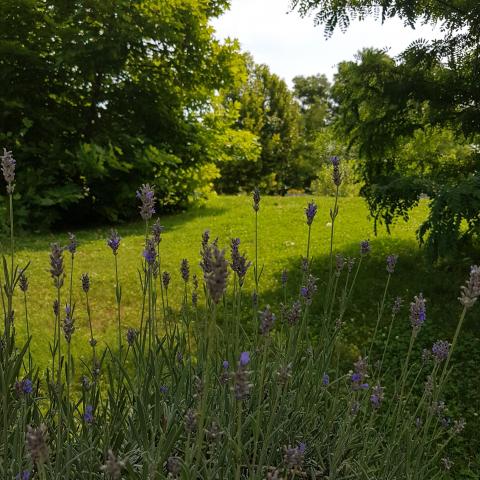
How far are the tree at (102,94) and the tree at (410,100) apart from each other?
5.81m

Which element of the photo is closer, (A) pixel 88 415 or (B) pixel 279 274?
(A) pixel 88 415

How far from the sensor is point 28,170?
427 inches

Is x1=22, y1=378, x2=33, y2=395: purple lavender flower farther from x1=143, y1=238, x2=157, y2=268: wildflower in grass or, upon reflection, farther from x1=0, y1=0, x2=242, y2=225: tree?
x1=0, y1=0, x2=242, y2=225: tree

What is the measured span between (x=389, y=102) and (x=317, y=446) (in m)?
4.84

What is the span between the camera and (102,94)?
11633mm

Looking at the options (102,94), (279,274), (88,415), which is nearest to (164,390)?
(88,415)

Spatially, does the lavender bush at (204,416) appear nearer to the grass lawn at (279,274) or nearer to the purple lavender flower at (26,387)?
the purple lavender flower at (26,387)

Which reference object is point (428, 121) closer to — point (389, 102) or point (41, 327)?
point (389, 102)

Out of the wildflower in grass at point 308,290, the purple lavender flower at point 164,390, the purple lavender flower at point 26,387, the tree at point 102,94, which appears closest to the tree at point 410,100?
the wildflower in grass at point 308,290

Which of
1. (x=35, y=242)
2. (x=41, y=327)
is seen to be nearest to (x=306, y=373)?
(x=41, y=327)

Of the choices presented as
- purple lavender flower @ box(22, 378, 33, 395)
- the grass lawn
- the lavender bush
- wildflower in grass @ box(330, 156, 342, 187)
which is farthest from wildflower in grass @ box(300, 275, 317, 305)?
the grass lawn

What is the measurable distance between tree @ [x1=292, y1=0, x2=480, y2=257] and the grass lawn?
87 cm

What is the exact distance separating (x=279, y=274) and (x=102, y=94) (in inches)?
268

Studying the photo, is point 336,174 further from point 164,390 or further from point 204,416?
point 164,390
